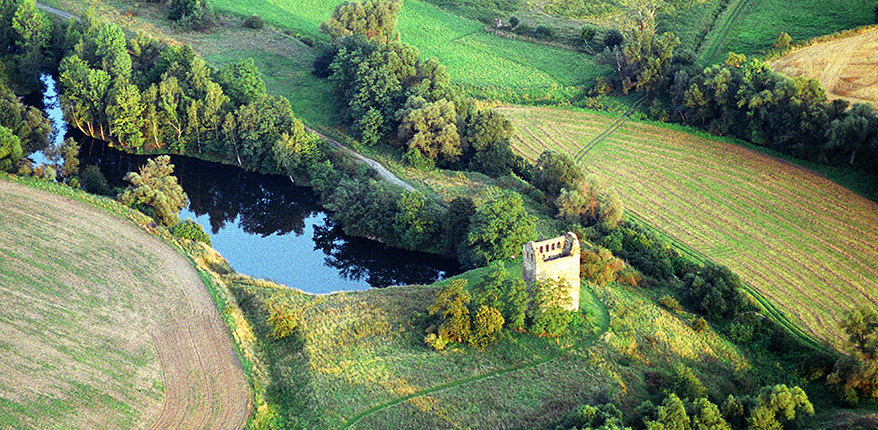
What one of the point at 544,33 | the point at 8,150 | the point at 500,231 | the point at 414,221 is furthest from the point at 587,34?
the point at 8,150

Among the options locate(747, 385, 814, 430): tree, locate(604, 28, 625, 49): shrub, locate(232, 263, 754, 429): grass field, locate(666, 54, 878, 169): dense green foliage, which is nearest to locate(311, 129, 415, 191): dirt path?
locate(232, 263, 754, 429): grass field

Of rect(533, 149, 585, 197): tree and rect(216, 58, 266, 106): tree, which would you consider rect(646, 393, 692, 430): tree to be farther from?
rect(216, 58, 266, 106): tree

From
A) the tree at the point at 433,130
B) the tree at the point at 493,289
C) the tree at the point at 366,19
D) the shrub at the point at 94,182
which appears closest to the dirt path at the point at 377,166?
the tree at the point at 433,130

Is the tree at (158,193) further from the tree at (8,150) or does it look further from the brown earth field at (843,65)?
the brown earth field at (843,65)

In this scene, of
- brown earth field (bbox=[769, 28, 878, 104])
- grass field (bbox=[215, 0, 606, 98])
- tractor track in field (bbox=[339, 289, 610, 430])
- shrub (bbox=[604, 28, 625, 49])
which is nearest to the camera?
tractor track in field (bbox=[339, 289, 610, 430])

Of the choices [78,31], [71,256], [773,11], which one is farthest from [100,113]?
[773,11]

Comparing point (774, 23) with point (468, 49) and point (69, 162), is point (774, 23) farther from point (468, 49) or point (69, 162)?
point (69, 162)
